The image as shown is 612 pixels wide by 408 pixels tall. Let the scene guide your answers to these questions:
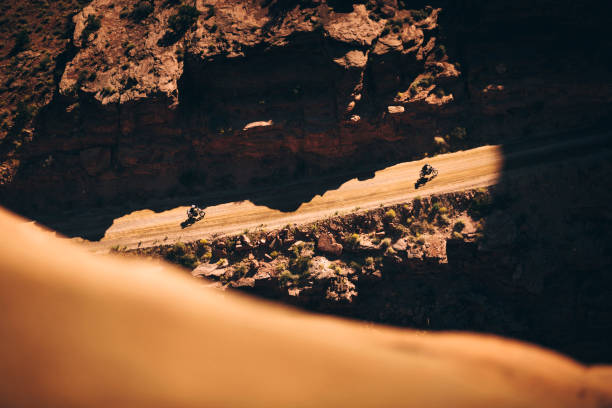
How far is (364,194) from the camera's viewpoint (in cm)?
4253

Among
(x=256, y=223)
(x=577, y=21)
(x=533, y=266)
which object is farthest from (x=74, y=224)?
(x=577, y=21)

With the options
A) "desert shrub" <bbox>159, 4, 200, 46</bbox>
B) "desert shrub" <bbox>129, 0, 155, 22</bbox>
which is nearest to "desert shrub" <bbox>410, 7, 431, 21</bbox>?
"desert shrub" <bbox>159, 4, 200, 46</bbox>

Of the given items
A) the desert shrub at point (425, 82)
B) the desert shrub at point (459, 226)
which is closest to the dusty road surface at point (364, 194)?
the desert shrub at point (459, 226)

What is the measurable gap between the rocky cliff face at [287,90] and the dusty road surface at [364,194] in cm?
229

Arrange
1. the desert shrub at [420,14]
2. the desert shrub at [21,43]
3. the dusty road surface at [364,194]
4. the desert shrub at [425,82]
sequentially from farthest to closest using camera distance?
1. the desert shrub at [21,43]
2. the desert shrub at [425,82]
3. the desert shrub at [420,14]
4. the dusty road surface at [364,194]

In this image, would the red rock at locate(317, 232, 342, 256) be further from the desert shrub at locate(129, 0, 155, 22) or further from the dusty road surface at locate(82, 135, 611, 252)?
the desert shrub at locate(129, 0, 155, 22)

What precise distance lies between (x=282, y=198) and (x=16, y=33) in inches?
1697

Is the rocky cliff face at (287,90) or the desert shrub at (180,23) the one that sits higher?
the desert shrub at (180,23)

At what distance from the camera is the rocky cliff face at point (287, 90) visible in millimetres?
39656

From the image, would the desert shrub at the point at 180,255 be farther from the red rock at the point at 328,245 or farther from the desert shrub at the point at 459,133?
the desert shrub at the point at 459,133

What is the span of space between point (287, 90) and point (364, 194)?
16.6 metres

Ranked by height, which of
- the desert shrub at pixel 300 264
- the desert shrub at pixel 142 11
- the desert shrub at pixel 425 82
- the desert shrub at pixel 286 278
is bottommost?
the desert shrub at pixel 286 278

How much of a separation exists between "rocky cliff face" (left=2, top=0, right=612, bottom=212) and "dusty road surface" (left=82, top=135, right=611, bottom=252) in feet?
7.53

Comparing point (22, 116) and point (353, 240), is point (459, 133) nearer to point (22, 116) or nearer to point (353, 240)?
point (353, 240)
